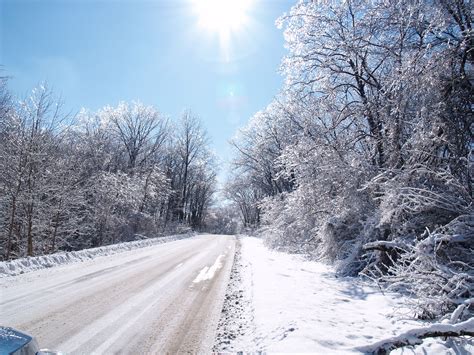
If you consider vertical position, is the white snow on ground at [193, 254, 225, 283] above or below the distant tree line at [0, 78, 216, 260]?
below

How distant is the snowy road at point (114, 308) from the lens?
14.7ft

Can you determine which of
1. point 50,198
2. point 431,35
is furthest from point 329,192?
point 50,198

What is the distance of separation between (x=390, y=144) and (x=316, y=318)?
226 inches

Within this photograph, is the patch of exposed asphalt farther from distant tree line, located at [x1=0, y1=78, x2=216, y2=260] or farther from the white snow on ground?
distant tree line, located at [x1=0, y1=78, x2=216, y2=260]

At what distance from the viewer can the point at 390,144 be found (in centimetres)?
884

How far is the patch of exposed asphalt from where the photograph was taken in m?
4.52

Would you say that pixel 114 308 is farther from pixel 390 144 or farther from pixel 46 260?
pixel 390 144

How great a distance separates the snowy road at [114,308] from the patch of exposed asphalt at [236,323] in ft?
0.54

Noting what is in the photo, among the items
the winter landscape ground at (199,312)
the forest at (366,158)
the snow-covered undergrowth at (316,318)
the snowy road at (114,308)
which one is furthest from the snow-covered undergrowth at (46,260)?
the snow-covered undergrowth at (316,318)

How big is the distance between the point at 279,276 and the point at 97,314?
572 cm

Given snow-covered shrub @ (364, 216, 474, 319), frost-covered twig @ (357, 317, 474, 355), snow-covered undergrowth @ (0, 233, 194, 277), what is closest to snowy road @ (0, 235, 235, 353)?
snow-covered undergrowth @ (0, 233, 194, 277)

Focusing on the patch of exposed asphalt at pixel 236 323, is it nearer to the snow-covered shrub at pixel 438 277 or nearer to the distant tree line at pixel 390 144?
the snow-covered shrub at pixel 438 277

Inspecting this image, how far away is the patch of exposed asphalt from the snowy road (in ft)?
0.54

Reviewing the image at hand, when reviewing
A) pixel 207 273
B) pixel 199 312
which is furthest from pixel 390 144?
pixel 207 273
